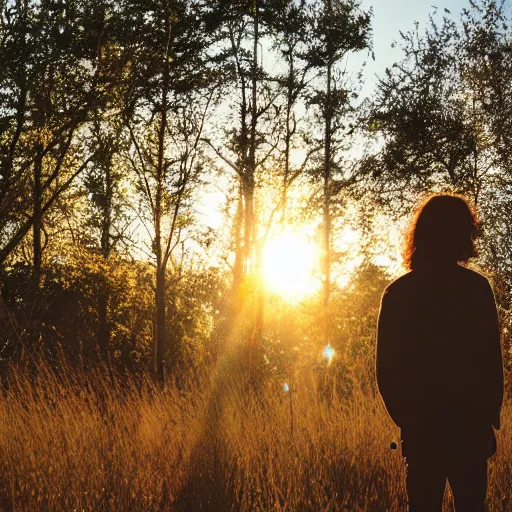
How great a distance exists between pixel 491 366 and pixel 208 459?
2.69m

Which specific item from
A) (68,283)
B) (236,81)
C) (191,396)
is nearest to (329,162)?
(236,81)

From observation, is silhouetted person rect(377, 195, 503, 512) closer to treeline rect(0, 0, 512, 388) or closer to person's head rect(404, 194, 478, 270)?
person's head rect(404, 194, 478, 270)

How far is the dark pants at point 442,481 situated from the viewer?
311cm

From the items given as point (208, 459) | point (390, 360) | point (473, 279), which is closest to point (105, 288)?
point (208, 459)

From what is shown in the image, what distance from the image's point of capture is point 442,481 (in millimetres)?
3191

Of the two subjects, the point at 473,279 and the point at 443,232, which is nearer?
the point at 473,279

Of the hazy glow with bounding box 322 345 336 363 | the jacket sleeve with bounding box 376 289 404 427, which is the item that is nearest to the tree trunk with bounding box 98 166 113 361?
the hazy glow with bounding box 322 345 336 363

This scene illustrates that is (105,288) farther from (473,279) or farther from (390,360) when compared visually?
(473,279)

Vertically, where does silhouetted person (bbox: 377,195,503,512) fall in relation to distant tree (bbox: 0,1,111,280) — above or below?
below

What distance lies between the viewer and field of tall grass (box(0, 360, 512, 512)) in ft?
14.9

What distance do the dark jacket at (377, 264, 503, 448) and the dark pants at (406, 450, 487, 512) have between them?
0.16 meters

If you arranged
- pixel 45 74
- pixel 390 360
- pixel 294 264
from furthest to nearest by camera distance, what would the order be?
1. pixel 294 264
2. pixel 45 74
3. pixel 390 360

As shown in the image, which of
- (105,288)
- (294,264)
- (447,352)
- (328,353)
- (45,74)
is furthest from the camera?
(294,264)

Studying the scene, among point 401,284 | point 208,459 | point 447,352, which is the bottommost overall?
point 208,459
